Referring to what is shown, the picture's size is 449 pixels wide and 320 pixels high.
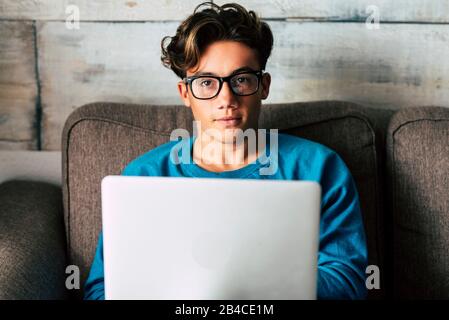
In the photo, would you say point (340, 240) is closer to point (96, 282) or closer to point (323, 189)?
point (323, 189)

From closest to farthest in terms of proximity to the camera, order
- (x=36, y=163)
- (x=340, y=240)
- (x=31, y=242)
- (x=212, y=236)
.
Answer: (x=212, y=236), (x=340, y=240), (x=31, y=242), (x=36, y=163)

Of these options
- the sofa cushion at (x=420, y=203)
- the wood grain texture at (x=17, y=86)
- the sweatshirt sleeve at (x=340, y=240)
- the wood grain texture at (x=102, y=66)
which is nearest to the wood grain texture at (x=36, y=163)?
the wood grain texture at (x=17, y=86)

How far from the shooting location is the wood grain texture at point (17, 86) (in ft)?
6.15

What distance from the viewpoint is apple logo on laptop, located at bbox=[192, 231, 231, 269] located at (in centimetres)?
92

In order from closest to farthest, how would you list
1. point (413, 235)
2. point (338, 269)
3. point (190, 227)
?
point (190, 227) < point (338, 269) < point (413, 235)

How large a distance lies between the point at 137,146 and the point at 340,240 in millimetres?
616

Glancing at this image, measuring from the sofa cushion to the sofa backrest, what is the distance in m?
0.05

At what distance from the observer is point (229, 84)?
1.38 metres

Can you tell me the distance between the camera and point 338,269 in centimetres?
129

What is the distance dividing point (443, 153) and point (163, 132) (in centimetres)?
75

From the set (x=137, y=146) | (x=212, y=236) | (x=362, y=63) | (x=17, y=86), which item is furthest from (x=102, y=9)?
(x=212, y=236)
